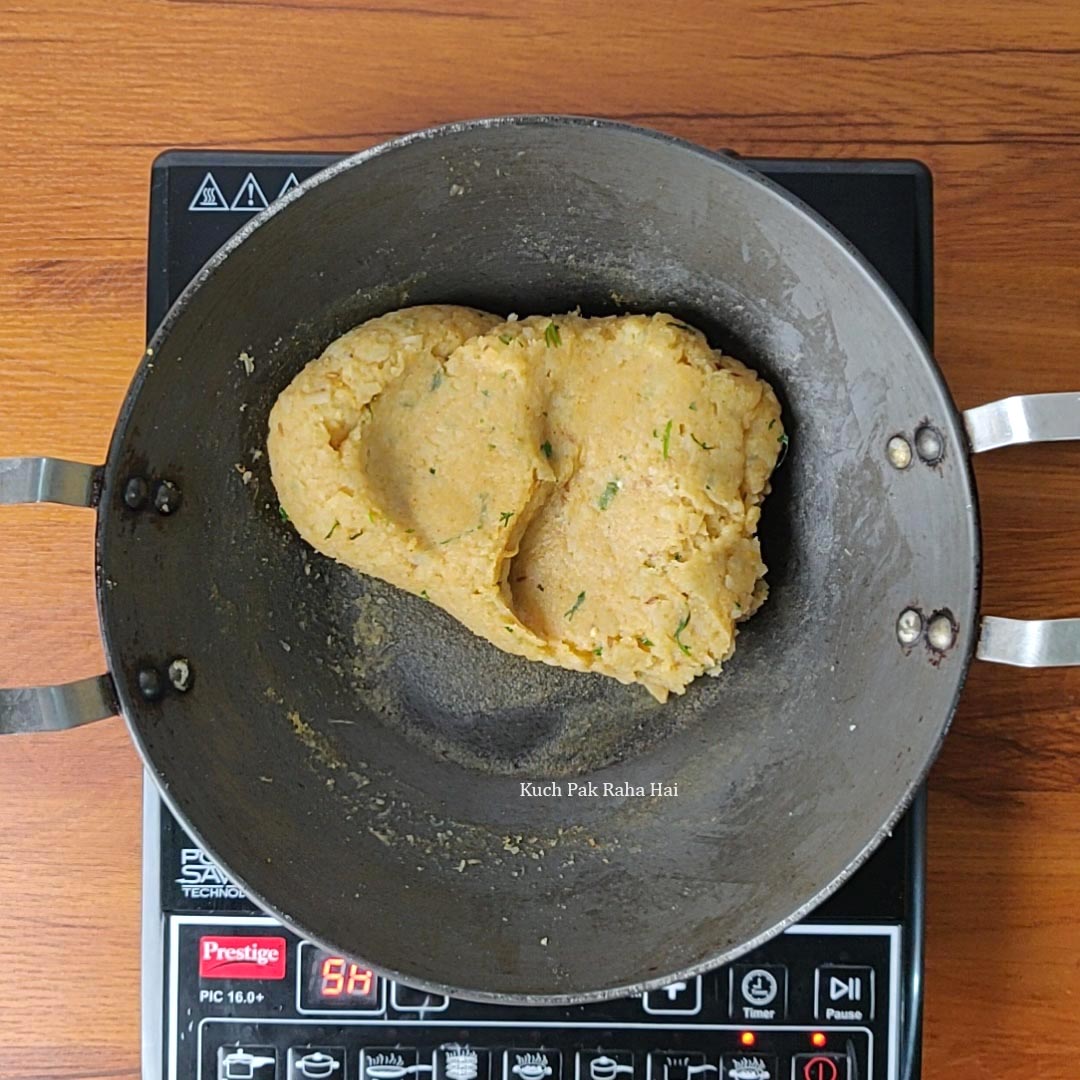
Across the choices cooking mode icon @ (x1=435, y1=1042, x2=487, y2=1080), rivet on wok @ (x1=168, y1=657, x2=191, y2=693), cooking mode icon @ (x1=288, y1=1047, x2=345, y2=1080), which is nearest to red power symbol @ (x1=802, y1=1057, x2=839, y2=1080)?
cooking mode icon @ (x1=435, y1=1042, x2=487, y2=1080)

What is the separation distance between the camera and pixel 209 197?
0.89 m

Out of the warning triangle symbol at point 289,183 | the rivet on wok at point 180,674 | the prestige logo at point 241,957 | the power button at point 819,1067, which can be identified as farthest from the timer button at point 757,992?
the warning triangle symbol at point 289,183

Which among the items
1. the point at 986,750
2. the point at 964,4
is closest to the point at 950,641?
the point at 986,750

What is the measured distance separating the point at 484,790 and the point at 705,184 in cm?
52

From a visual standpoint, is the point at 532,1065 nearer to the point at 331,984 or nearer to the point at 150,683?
the point at 331,984

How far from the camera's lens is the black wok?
771 mm

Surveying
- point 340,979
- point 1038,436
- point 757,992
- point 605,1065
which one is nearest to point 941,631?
point 1038,436

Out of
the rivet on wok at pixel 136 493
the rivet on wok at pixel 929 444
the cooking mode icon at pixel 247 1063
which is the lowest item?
the cooking mode icon at pixel 247 1063

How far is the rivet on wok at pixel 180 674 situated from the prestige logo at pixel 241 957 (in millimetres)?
201

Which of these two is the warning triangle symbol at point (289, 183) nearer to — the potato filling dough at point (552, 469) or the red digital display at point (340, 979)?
the potato filling dough at point (552, 469)

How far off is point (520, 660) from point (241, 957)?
13.1 inches

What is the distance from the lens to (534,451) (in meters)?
0.91

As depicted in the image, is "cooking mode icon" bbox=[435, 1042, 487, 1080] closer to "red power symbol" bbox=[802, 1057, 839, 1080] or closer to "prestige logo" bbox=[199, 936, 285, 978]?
"prestige logo" bbox=[199, 936, 285, 978]

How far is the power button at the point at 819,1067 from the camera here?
0.88 meters
